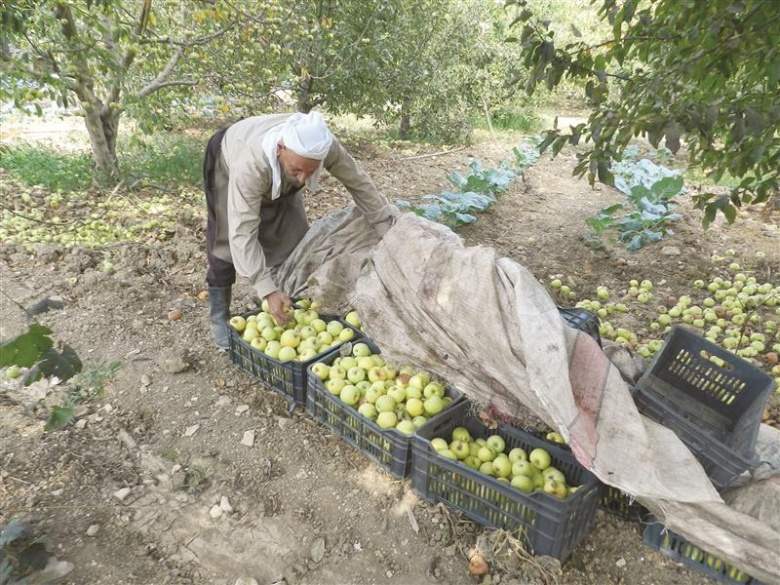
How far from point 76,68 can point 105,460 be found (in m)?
4.28

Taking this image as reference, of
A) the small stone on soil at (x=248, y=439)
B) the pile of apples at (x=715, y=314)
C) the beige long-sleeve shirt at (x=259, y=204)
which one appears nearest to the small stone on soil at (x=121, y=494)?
the small stone on soil at (x=248, y=439)

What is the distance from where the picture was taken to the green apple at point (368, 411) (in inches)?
119

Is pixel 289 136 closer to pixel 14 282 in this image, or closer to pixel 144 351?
pixel 144 351

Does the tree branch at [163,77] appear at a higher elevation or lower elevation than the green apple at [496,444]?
higher

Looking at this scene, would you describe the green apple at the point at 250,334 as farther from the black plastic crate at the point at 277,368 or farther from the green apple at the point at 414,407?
the green apple at the point at 414,407

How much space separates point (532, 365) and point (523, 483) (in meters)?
0.67

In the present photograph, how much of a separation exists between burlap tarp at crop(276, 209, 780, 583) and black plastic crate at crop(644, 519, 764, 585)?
199mm

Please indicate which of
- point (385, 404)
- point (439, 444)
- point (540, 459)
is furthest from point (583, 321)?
point (385, 404)

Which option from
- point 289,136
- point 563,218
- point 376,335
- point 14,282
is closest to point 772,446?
point 376,335

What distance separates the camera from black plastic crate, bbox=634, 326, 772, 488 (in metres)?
2.60

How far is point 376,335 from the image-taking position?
10.2 feet

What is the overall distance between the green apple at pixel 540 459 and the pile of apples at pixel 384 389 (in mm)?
542

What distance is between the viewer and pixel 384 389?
3.18 meters

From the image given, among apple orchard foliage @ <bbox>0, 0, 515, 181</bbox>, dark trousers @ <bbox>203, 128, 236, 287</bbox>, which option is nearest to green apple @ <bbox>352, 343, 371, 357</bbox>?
dark trousers @ <bbox>203, 128, 236, 287</bbox>
